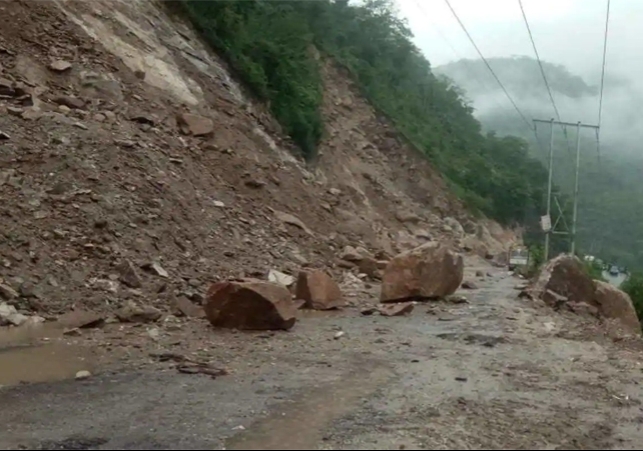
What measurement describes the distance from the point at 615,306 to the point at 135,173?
8.33 meters

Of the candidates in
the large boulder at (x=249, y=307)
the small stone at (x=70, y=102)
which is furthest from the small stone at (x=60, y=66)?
the large boulder at (x=249, y=307)

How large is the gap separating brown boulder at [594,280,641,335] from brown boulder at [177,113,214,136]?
27.3 ft

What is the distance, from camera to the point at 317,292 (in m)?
12.6

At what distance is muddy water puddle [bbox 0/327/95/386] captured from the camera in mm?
8062

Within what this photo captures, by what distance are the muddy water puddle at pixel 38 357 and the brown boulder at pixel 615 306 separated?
29.1 feet

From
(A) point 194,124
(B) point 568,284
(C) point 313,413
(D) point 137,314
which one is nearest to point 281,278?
(D) point 137,314

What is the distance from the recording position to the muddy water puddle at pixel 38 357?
8062 mm

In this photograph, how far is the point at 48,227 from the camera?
1173 cm

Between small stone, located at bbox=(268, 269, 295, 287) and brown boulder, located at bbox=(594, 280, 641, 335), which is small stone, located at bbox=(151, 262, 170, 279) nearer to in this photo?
small stone, located at bbox=(268, 269, 295, 287)

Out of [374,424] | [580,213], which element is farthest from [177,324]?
[580,213]

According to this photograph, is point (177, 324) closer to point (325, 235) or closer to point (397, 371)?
point (397, 371)

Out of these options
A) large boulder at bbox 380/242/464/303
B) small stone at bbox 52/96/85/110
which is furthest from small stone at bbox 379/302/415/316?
small stone at bbox 52/96/85/110

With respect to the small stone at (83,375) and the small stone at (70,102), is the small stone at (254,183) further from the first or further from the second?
the small stone at (83,375)

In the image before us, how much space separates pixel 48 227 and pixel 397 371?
6.00 meters
